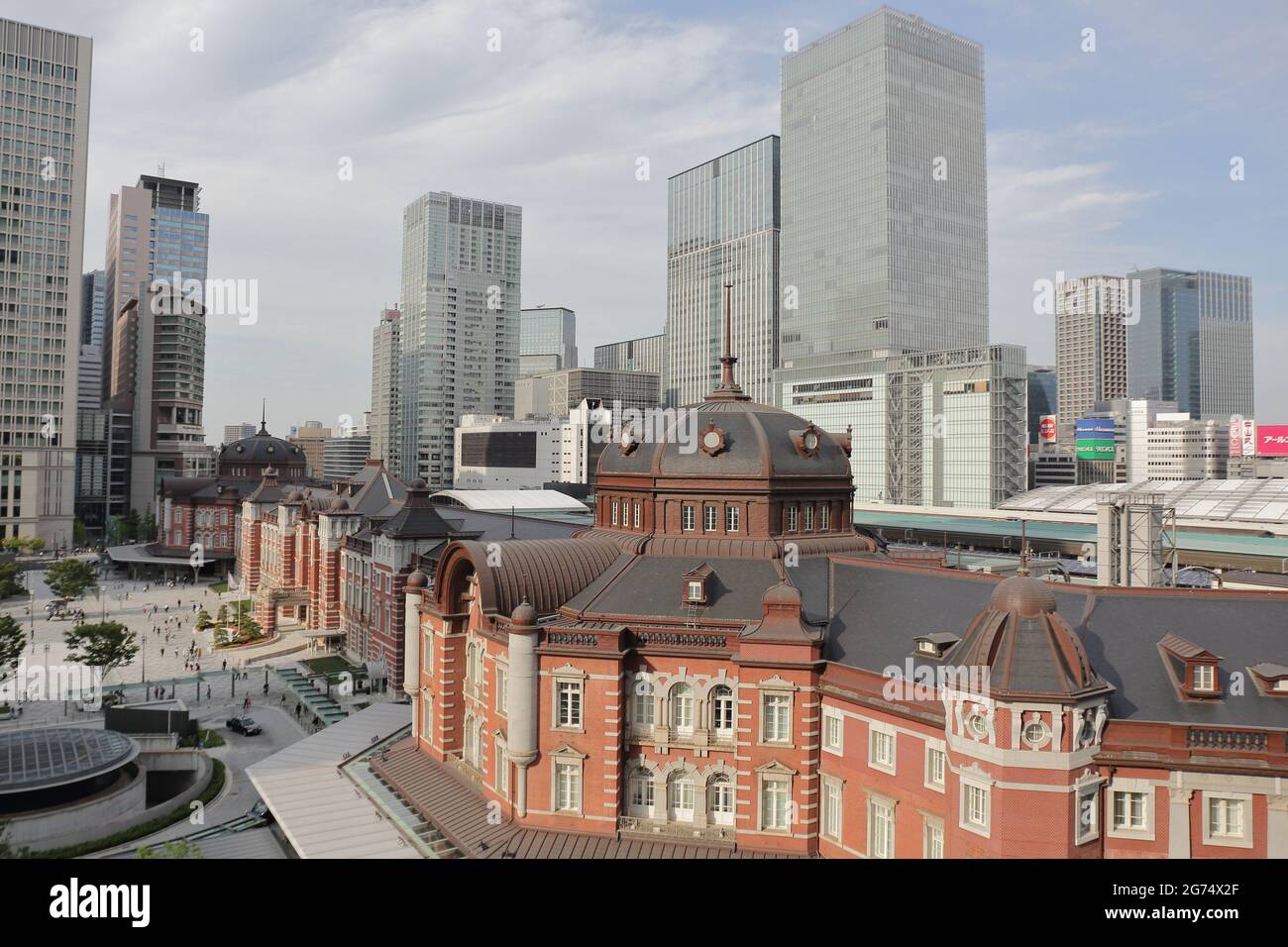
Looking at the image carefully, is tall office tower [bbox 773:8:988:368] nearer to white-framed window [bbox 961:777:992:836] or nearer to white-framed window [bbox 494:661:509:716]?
white-framed window [bbox 494:661:509:716]

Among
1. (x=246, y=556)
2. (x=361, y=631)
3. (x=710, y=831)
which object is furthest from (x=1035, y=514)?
(x=246, y=556)

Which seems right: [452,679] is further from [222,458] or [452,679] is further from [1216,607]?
[222,458]

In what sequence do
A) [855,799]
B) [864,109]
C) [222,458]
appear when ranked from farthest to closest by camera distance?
[864,109] < [222,458] < [855,799]

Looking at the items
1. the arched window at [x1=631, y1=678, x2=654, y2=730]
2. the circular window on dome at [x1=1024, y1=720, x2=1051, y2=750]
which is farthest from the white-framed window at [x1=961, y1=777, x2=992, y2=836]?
the arched window at [x1=631, y1=678, x2=654, y2=730]

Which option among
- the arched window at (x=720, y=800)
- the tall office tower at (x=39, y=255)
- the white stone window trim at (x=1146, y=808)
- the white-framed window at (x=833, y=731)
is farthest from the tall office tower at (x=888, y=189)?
the white stone window trim at (x=1146, y=808)

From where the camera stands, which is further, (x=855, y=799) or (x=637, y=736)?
(x=637, y=736)

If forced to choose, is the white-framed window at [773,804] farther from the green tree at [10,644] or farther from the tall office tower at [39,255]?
the tall office tower at [39,255]

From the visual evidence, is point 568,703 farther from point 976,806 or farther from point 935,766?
point 976,806

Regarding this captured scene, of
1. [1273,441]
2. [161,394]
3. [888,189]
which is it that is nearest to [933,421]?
[888,189]
